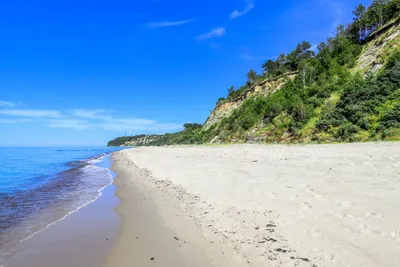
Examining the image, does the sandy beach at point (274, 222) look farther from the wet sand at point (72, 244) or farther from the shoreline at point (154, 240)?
the wet sand at point (72, 244)

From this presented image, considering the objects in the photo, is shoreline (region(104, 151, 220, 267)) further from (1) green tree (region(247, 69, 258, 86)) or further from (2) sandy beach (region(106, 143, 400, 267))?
(1) green tree (region(247, 69, 258, 86))

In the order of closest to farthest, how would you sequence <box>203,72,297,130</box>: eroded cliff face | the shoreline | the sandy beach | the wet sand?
the sandy beach → the shoreline → the wet sand → <box>203,72,297,130</box>: eroded cliff face

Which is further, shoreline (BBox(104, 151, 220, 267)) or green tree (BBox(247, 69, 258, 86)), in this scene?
green tree (BBox(247, 69, 258, 86))

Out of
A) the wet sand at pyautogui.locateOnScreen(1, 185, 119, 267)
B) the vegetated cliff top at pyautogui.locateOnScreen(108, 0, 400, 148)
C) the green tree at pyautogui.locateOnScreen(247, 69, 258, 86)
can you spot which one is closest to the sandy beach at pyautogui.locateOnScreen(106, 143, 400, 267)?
the wet sand at pyautogui.locateOnScreen(1, 185, 119, 267)

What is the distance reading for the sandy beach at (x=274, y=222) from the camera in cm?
366

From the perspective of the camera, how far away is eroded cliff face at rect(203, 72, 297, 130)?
5230 centimetres

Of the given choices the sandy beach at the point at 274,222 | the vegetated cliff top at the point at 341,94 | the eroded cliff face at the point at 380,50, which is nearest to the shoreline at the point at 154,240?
the sandy beach at the point at 274,222

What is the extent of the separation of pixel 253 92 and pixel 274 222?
188 feet

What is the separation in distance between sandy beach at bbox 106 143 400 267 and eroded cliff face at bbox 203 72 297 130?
4658 centimetres

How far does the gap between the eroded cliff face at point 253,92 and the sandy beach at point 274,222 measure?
4658cm

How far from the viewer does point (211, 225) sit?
17.3 feet

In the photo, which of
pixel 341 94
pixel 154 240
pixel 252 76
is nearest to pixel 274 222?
pixel 154 240

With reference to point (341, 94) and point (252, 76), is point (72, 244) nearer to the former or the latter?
point (341, 94)

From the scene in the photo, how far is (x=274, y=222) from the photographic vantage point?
4840mm
